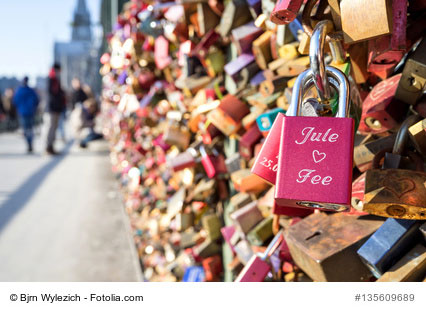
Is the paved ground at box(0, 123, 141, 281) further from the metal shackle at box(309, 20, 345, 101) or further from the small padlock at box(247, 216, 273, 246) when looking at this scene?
the metal shackle at box(309, 20, 345, 101)

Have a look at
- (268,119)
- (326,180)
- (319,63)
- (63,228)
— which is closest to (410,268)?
(326,180)

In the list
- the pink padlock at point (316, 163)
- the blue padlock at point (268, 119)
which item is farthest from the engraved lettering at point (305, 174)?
the blue padlock at point (268, 119)

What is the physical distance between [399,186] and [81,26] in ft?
226

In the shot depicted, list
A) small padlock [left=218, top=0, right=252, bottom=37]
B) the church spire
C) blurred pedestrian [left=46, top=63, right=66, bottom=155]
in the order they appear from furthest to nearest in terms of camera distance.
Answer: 1. the church spire
2. blurred pedestrian [left=46, top=63, right=66, bottom=155]
3. small padlock [left=218, top=0, right=252, bottom=37]

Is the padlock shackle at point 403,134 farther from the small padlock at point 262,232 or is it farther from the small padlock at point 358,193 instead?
the small padlock at point 262,232

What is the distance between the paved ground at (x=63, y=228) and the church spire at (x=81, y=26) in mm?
59405

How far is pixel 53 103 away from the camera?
8062 mm

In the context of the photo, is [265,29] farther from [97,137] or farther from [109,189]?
[97,137]

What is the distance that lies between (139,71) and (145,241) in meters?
1.24

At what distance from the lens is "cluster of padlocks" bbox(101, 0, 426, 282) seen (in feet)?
2.09

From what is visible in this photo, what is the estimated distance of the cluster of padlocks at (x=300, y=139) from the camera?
64 centimetres

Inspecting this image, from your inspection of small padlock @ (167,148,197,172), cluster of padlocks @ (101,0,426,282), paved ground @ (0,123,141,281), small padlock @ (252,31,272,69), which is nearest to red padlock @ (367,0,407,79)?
cluster of padlocks @ (101,0,426,282)
